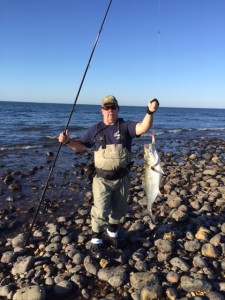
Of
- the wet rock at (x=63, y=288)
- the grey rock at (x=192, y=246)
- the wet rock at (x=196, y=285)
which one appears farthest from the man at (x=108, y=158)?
the wet rock at (x=196, y=285)

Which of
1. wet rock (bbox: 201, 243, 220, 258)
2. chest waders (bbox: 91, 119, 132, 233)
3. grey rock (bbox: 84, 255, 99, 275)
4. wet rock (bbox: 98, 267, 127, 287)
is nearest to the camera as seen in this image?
wet rock (bbox: 98, 267, 127, 287)

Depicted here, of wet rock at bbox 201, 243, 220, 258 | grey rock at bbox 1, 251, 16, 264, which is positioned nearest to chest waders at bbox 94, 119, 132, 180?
wet rock at bbox 201, 243, 220, 258

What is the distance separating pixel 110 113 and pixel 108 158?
0.78 m

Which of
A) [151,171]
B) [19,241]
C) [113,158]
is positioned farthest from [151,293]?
[19,241]

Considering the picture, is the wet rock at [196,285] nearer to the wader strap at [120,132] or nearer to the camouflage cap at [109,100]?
the wader strap at [120,132]

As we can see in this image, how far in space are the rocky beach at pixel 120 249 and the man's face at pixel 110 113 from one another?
1622 millimetres

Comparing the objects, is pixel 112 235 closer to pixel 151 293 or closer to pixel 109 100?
pixel 151 293

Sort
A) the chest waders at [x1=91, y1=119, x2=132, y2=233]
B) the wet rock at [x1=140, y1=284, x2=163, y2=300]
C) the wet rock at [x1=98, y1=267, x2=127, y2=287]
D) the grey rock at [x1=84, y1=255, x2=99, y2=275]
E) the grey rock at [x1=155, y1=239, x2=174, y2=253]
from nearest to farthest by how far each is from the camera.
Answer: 1. the wet rock at [x1=140, y1=284, x2=163, y2=300]
2. the wet rock at [x1=98, y1=267, x2=127, y2=287]
3. the grey rock at [x1=84, y1=255, x2=99, y2=275]
4. the chest waders at [x1=91, y1=119, x2=132, y2=233]
5. the grey rock at [x1=155, y1=239, x2=174, y2=253]

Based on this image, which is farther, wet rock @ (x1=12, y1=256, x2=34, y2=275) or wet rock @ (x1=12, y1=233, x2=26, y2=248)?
wet rock @ (x1=12, y1=233, x2=26, y2=248)

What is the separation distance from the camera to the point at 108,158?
16.8ft

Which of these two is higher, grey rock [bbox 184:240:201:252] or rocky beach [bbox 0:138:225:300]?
grey rock [bbox 184:240:201:252]

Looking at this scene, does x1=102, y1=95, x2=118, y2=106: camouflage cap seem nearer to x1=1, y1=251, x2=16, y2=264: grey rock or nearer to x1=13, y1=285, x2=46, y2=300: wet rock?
x1=13, y1=285, x2=46, y2=300: wet rock

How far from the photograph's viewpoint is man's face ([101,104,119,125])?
16.5ft

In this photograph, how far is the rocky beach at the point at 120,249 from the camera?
445cm
